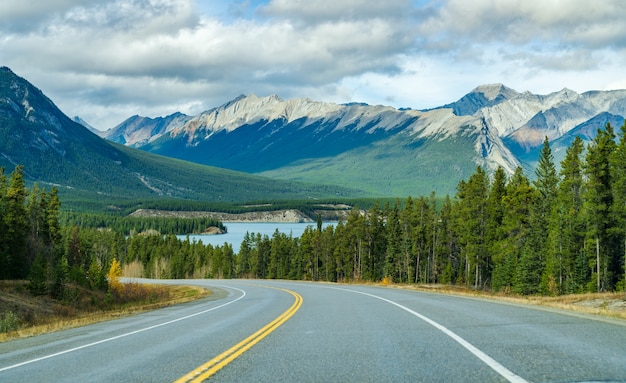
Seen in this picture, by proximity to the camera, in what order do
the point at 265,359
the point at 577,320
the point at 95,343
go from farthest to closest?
the point at 577,320, the point at 95,343, the point at 265,359

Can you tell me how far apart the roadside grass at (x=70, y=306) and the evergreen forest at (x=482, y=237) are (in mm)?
2551

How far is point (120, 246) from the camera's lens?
147 meters

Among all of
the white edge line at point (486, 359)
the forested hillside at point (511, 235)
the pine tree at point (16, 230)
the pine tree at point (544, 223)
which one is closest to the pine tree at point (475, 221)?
the forested hillside at point (511, 235)

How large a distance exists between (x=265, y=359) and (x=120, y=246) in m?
147

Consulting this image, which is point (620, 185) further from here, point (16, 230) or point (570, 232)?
point (16, 230)

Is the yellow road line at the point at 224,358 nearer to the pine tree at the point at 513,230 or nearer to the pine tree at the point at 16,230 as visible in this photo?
the pine tree at the point at 513,230

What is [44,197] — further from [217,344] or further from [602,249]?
[217,344]

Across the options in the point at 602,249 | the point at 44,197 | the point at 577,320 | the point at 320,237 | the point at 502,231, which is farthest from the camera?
the point at 320,237

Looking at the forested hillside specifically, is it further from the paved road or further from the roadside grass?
the paved road

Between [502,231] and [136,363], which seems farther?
[502,231]

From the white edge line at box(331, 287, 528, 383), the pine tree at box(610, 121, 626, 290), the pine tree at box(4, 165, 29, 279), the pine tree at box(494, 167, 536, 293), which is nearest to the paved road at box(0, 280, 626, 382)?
the white edge line at box(331, 287, 528, 383)

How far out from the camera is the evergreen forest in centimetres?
4922

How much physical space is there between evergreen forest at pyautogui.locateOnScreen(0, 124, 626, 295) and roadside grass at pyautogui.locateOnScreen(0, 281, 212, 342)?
2.55 m

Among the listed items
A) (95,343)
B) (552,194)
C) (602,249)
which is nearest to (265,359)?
(95,343)
